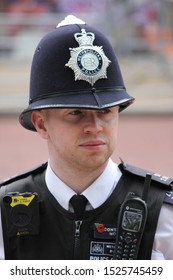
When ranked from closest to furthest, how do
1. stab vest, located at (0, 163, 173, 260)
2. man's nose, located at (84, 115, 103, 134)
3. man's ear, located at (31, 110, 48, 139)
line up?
man's nose, located at (84, 115, 103, 134)
stab vest, located at (0, 163, 173, 260)
man's ear, located at (31, 110, 48, 139)

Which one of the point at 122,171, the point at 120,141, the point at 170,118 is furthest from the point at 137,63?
the point at 122,171

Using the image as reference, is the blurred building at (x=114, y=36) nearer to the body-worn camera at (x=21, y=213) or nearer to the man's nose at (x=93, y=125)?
the body-worn camera at (x=21, y=213)

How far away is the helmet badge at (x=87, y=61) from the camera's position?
277 cm

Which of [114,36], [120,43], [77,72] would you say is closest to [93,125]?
[77,72]

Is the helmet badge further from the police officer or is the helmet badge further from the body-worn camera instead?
the body-worn camera

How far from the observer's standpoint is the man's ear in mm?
2908

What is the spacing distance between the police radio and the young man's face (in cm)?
19

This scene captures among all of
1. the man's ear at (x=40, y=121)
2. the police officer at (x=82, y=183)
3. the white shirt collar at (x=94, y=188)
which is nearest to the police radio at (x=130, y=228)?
the police officer at (x=82, y=183)

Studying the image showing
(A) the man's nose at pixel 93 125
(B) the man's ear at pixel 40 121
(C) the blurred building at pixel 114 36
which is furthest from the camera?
(C) the blurred building at pixel 114 36

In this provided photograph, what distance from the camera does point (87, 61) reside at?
2779 mm

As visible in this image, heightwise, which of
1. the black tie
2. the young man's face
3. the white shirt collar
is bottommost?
the black tie

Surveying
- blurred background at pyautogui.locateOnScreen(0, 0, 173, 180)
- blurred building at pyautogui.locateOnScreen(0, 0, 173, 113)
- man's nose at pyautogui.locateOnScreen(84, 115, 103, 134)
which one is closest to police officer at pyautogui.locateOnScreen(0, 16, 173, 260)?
man's nose at pyautogui.locateOnScreen(84, 115, 103, 134)

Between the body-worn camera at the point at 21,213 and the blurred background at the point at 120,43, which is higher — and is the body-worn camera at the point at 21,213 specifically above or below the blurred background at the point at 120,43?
below

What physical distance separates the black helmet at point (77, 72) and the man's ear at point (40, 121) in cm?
6
